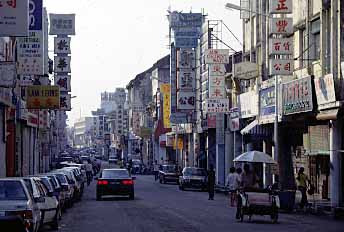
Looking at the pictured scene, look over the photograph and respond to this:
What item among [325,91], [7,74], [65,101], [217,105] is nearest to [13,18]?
[7,74]

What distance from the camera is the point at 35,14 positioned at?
118ft

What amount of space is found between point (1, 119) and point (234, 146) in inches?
714

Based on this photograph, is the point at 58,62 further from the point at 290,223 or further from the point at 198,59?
the point at 290,223

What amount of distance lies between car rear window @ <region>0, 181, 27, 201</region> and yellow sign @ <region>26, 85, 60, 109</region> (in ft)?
82.9

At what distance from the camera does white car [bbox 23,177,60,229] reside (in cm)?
2083

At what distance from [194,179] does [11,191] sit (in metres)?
36.3

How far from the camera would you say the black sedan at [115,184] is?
40438mm

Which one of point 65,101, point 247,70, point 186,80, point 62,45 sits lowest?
point 65,101

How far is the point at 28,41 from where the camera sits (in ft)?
131

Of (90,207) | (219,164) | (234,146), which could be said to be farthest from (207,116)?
(90,207)

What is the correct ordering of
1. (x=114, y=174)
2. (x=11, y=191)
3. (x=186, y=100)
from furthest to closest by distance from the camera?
(x=186, y=100)
(x=114, y=174)
(x=11, y=191)

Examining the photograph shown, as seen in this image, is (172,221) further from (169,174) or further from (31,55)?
(169,174)

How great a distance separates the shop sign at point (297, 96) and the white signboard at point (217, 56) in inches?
541

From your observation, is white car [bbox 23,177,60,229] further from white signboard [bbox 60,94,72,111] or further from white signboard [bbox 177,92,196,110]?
white signboard [bbox 177,92,196,110]
